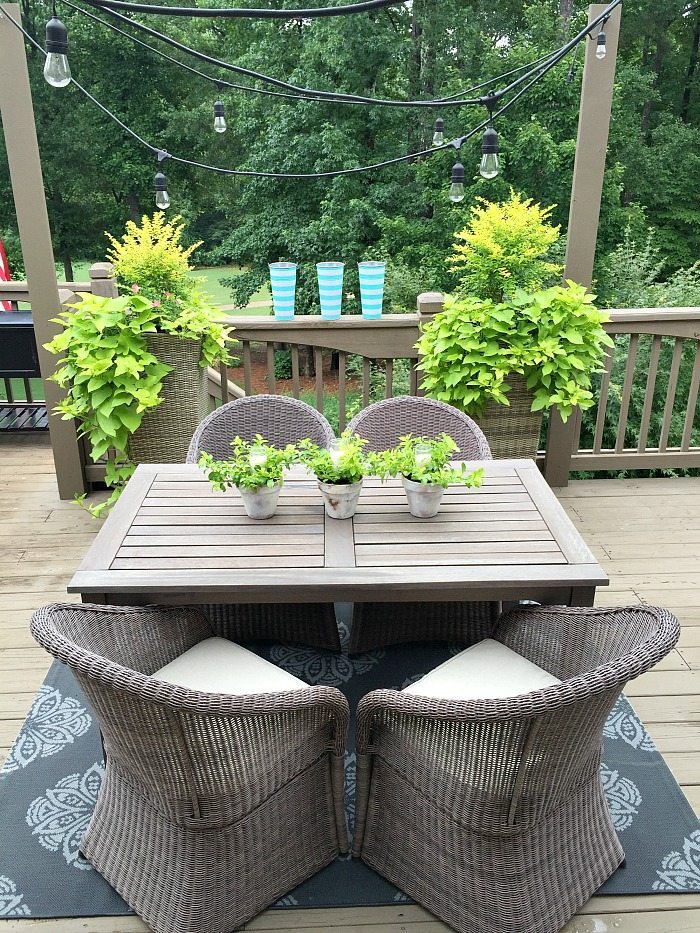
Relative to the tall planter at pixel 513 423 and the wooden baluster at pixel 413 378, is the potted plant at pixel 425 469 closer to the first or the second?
the tall planter at pixel 513 423

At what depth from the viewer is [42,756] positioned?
2496mm

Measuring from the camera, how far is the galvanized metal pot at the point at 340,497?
2381 mm

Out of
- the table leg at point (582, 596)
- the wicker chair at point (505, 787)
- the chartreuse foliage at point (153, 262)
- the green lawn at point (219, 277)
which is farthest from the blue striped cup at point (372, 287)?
the green lawn at point (219, 277)

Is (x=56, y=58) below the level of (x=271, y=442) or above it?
above

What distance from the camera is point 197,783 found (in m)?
1.78

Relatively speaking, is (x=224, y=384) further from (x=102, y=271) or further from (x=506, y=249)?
(x=506, y=249)

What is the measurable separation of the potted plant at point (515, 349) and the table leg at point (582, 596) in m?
1.63

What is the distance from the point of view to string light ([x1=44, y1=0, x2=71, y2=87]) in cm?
163

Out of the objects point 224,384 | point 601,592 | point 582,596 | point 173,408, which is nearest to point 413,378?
point 224,384

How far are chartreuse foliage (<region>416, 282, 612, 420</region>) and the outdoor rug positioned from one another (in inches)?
54.0

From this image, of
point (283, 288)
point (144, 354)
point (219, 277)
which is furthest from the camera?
point (219, 277)

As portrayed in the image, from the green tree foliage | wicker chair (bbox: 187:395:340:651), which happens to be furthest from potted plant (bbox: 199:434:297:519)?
the green tree foliage

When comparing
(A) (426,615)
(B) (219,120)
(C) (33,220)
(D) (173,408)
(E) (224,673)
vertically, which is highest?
(B) (219,120)

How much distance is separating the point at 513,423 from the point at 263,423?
1333 millimetres
